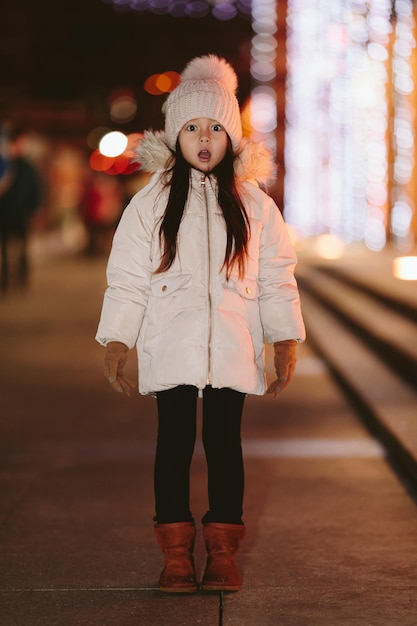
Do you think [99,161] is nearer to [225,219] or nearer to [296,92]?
[296,92]

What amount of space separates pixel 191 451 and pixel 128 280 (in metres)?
0.62

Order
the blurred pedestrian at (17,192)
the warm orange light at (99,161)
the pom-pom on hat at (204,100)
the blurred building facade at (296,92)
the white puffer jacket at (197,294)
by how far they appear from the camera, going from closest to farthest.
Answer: the white puffer jacket at (197,294) < the pom-pom on hat at (204,100) < the blurred pedestrian at (17,192) < the blurred building facade at (296,92) < the warm orange light at (99,161)

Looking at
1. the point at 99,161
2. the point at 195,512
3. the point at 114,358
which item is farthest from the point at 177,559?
the point at 99,161

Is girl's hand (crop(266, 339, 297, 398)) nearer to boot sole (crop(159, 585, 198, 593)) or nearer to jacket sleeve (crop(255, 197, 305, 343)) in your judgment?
jacket sleeve (crop(255, 197, 305, 343))

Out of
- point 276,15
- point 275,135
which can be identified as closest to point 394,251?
point 276,15

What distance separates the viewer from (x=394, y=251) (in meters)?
22.8

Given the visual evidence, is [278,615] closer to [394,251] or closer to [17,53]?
[394,251]

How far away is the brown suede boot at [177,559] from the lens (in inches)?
155

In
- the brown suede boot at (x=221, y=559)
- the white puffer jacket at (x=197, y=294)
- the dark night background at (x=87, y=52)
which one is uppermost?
the dark night background at (x=87, y=52)

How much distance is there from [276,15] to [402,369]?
1222 inches

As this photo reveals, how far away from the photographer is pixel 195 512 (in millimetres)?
5281

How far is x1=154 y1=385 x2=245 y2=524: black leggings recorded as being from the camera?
3916 millimetres

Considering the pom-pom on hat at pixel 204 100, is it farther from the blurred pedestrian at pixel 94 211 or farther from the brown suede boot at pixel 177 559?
the blurred pedestrian at pixel 94 211

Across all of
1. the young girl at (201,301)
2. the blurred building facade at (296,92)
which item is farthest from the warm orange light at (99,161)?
the young girl at (201,301)
